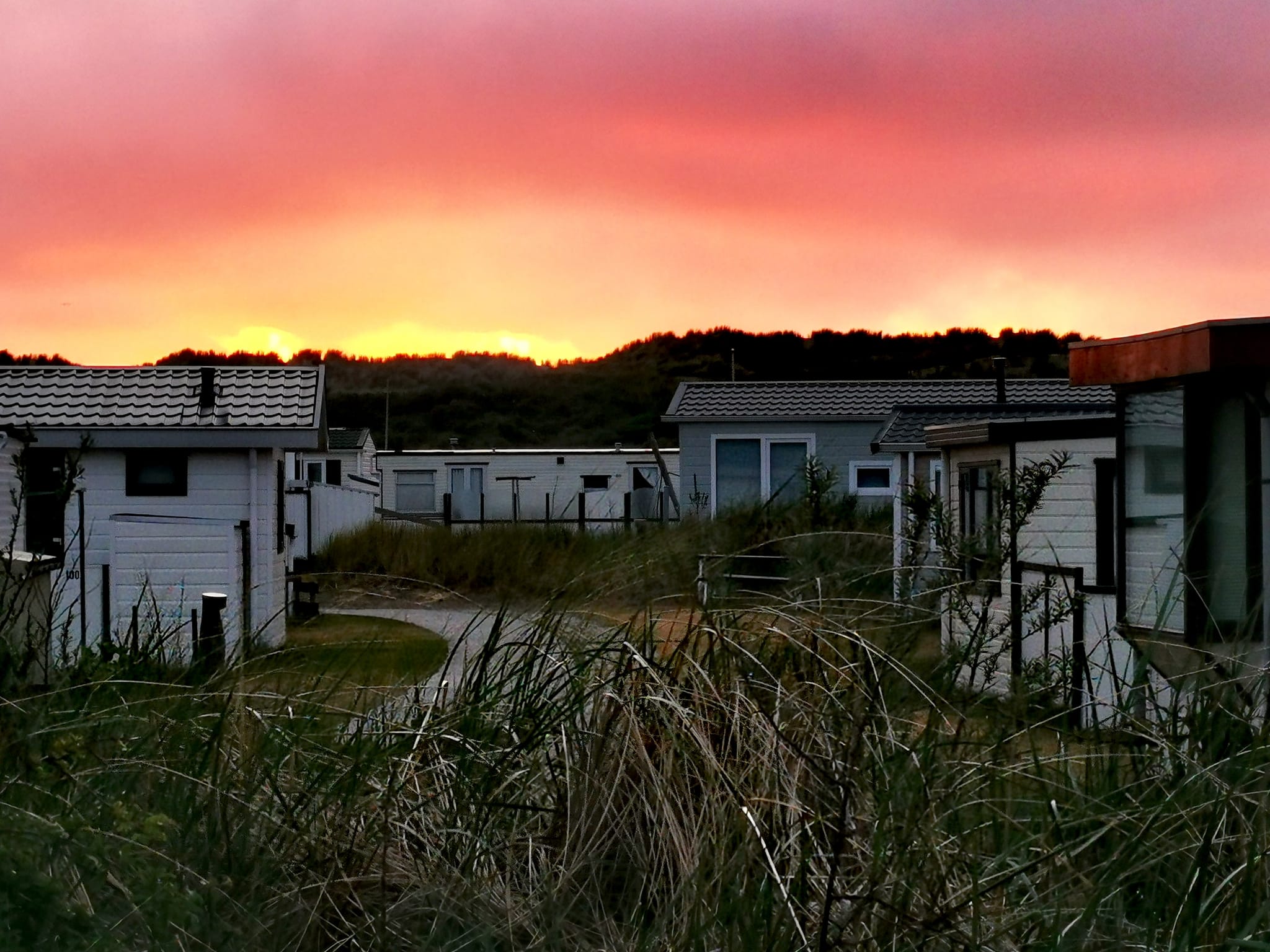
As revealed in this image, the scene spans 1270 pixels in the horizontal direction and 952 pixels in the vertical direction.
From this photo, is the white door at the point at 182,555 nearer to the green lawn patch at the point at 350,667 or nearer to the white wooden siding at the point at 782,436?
the green lawn patch at the point at 350,667

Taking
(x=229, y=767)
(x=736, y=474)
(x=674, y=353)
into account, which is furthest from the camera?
(x=674, y=353)

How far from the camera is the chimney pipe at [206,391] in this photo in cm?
1680

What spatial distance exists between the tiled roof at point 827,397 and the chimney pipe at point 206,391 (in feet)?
45.4

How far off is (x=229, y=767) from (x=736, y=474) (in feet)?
88.0

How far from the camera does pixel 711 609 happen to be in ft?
14.1

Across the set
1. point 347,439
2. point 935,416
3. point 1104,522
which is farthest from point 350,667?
point 347,439

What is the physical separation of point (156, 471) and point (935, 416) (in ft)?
37.8

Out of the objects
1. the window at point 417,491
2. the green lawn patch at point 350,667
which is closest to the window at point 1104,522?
the green lawn patch at point 350,667

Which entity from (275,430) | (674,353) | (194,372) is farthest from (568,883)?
(674,353)

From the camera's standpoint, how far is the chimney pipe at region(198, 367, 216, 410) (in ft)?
55.1

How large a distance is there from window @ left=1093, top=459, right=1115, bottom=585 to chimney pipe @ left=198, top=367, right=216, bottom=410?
9.66 meters

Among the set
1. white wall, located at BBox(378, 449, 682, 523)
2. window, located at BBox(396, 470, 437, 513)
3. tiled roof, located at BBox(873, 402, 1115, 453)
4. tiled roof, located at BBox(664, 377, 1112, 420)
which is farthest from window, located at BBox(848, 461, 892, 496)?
window, located at BBox(396, 470, 437, 513)

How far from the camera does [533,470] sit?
47500 mm

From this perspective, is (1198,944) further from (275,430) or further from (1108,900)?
(275,430)
